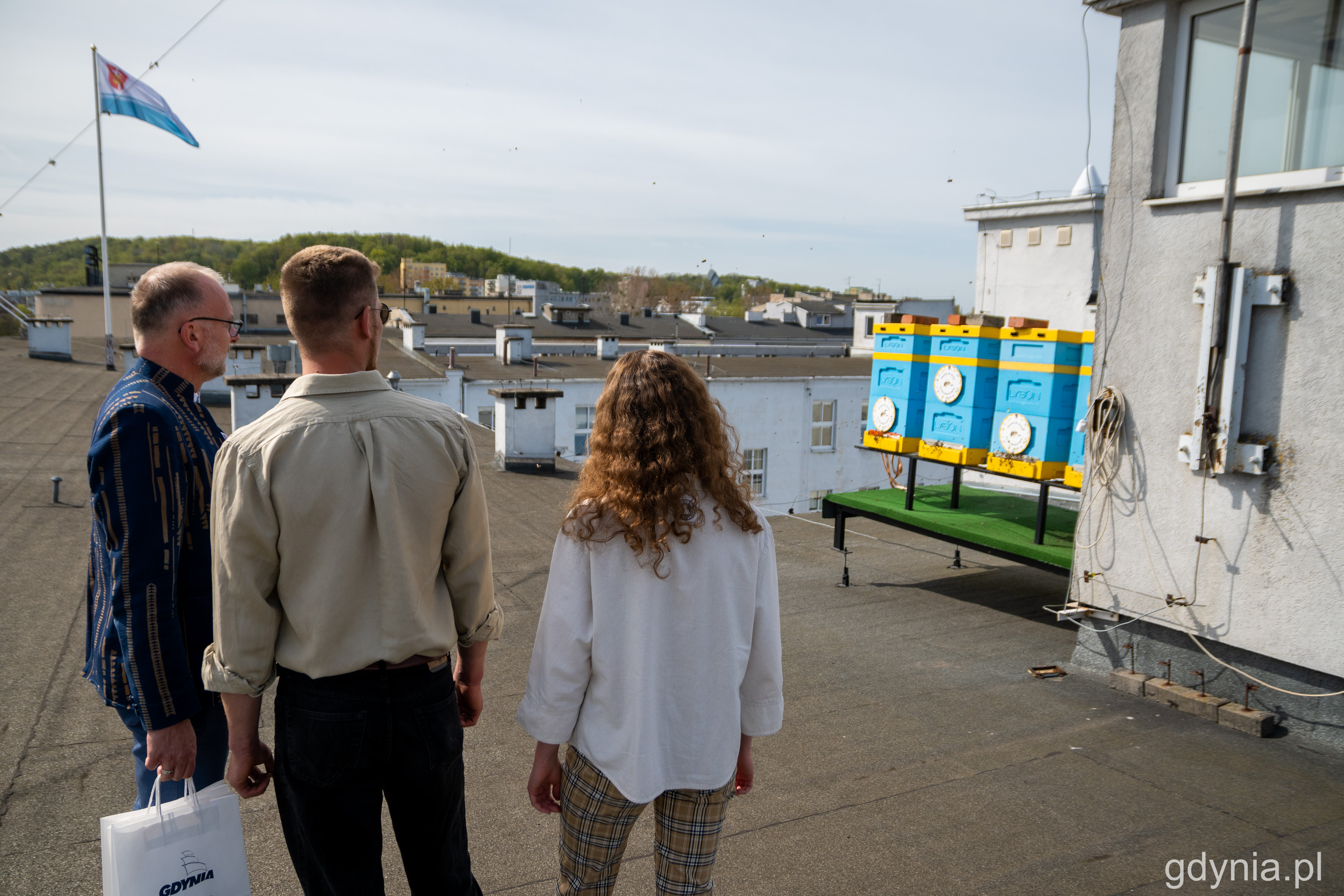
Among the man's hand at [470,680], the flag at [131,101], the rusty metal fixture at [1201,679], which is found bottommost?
the rusty metal fixture at [1201,679]

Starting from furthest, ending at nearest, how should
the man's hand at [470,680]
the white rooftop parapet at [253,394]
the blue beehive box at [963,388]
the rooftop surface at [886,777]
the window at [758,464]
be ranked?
the window at [758,464]
the white rooftop parapet at [253,394]
the blue beehive box at [963,388]
the rooftop surface at [886,777]
the man's hand at [470,680]

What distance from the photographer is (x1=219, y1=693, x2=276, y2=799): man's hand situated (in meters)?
2.21

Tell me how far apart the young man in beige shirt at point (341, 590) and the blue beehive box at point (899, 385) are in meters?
5.99

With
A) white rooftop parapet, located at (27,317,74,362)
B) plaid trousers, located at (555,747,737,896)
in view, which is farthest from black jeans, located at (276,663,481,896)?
white rooftop parapet, located at (27,317,74,362)

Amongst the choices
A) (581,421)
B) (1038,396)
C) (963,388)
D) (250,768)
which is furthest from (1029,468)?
(581,421)

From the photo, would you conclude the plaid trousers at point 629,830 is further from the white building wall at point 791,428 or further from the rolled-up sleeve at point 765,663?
the white building wall at point 791,428

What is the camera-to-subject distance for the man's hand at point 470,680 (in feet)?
8.19

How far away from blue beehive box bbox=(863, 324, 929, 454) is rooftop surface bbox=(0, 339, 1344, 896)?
173 centimetres

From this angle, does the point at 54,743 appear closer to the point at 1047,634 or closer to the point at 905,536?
the point at 1047,634

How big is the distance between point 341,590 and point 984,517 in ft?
22.0

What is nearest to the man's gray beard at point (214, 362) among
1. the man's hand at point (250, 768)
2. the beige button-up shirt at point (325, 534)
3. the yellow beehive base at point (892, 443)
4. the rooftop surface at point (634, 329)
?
the beige button-up shirt at point (325, 534)

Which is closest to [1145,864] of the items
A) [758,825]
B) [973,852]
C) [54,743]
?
[973,852]

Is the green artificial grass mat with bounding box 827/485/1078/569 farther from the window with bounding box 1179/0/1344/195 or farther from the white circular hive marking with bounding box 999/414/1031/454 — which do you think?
the window with bounding box 1179/0/1344/195

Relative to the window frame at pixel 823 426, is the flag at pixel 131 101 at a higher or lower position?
higher
